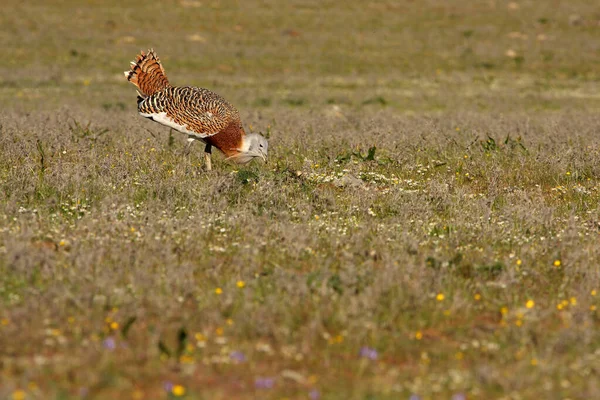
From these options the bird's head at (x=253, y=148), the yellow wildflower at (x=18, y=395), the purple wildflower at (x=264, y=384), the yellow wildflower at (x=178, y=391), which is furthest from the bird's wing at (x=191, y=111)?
the yellow wildflower at (x=18, y=395)

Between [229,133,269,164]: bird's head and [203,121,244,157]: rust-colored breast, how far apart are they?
0.20ft

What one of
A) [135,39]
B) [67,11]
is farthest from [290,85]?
[67,11]

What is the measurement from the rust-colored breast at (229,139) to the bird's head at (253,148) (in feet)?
0.20

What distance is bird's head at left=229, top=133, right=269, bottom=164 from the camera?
9.97m

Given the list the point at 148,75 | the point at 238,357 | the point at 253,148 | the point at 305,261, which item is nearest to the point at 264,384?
the point at 238,357

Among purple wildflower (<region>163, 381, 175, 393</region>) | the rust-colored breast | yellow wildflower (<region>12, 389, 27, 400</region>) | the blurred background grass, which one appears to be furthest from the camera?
the blurred background grass

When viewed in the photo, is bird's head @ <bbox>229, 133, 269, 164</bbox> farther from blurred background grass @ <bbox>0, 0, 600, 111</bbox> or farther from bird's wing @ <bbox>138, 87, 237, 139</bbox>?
blurred background grass @ <bbox>0, 0, 600, 111</bbox>

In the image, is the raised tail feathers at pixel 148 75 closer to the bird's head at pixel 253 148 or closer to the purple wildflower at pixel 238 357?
the bird's head at pixel 253 148

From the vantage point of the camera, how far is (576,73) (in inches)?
1082

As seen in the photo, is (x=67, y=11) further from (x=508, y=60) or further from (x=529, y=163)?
(x=529, y=163)

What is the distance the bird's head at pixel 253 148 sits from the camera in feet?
32.7

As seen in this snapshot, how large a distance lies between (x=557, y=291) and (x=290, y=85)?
18.6m

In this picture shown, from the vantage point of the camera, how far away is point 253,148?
9.98 metres

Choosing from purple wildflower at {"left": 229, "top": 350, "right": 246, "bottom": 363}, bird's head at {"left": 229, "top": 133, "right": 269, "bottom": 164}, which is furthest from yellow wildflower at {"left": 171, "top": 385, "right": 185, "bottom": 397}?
bird's head at {"left": 229, "top": 133, "right": 269, "bottom": 164}
